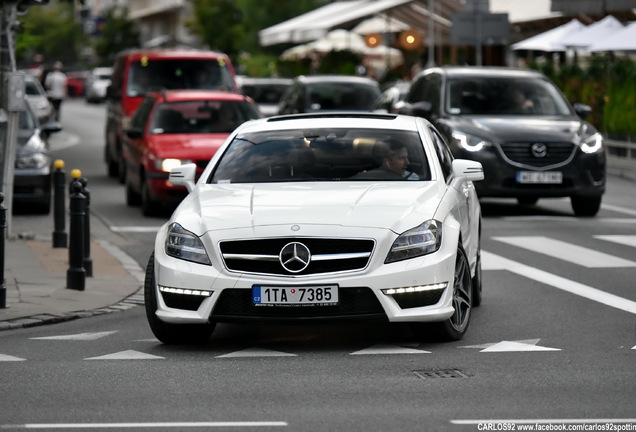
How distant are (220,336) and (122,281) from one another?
11.0ft

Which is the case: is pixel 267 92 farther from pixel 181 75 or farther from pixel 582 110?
pixel 582 110

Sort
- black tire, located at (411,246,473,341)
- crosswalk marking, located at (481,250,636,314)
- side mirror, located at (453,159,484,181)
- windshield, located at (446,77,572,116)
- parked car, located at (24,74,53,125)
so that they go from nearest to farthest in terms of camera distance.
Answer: black tire, located at (411,246,473,341) < side mirror, located at (453,159,484,181) < crosswalk marking, located at (481,250,636,314) < windshield, located at (446,77,572,116) < parked car, located at (24,74,53,125)

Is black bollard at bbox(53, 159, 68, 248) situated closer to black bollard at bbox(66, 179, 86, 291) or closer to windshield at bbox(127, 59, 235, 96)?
black bollard at bbox(66, 179, 86, 291)

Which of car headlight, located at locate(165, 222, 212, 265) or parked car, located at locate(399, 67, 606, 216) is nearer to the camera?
car headlight, located at locate(165, 222, 212, 265)

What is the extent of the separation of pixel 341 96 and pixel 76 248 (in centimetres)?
1712

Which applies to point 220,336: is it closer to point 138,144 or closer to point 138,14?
point 138,144

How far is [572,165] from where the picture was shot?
1939cm

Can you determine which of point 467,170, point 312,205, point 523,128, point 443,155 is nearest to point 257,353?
point 312,205

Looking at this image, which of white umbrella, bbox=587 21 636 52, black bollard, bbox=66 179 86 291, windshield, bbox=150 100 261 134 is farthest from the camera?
white umbrella, bbox=587 21 636 52

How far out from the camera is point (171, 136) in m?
20.6

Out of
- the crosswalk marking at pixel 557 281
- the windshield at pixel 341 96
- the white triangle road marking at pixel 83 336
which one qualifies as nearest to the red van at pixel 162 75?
the windshield at pixel 341 96

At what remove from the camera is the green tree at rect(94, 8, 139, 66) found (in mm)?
97562

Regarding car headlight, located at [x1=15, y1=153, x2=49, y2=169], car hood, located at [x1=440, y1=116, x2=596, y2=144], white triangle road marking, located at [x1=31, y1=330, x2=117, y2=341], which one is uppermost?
white triangle road marking, located at [x1=31, y1=330, x2=117, y2=341]

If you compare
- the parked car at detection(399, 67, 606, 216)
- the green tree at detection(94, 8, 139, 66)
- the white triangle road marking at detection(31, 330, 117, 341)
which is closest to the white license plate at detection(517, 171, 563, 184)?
Answer: the parked car at detection(399, 67, 606, 216)
